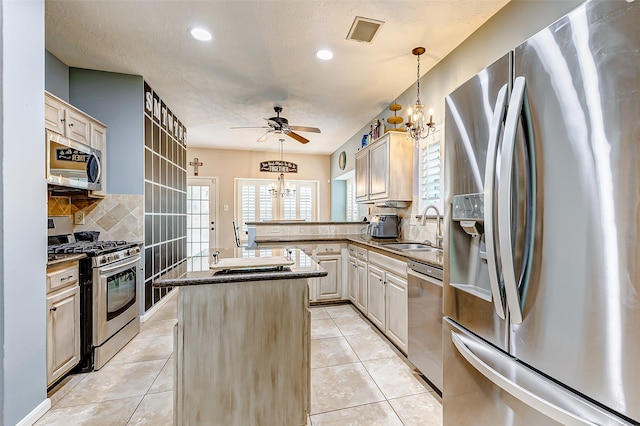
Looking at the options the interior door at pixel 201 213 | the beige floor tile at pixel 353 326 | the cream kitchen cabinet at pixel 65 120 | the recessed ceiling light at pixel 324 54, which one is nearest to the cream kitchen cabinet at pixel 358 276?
the beige floor tile at pixel 353 326

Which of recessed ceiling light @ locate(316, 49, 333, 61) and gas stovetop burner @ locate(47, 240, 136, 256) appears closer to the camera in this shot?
gas stovetop burner @ locate(47, 240, 136, 256)

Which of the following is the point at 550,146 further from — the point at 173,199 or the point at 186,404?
the point at 173,199

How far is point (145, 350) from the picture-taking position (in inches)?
103

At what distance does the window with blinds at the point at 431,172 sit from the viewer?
293 cm

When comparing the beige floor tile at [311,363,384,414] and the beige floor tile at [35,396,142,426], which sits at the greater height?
the beige floor tile at [311,363,384,414]

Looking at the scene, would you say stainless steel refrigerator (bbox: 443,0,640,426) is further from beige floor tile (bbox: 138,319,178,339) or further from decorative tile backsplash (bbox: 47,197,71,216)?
decorative tile backsplash (bbox: 47,197,71,216)

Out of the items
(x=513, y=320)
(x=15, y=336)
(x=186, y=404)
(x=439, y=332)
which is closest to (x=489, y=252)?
(x=513, y=320)

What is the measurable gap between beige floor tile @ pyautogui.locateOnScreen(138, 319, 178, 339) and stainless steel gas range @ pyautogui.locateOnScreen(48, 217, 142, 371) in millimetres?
140

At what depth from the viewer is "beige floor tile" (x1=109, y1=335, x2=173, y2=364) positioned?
2.46m

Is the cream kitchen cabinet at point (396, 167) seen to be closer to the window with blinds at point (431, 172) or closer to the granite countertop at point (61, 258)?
the window with blinds at point (431, 172)

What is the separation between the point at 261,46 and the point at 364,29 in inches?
37.6

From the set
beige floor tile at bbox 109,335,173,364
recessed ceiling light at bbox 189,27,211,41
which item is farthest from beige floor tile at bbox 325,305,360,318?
recessed ceiling light at bbox 189,27,211,41

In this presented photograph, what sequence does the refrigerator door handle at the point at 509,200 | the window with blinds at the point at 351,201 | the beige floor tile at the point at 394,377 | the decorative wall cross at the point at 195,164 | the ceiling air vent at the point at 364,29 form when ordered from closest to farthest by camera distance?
1. the refrigerator door handle at the point at 509,200
2. the beige floor tile at the point at 394,377
3. the ceiling air vent at the point at 364,29
4. the decorative wall cross at the point at 195,164
5. the window with blinds at the point at 351,201

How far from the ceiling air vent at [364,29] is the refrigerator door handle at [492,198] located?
1717 millimetres
